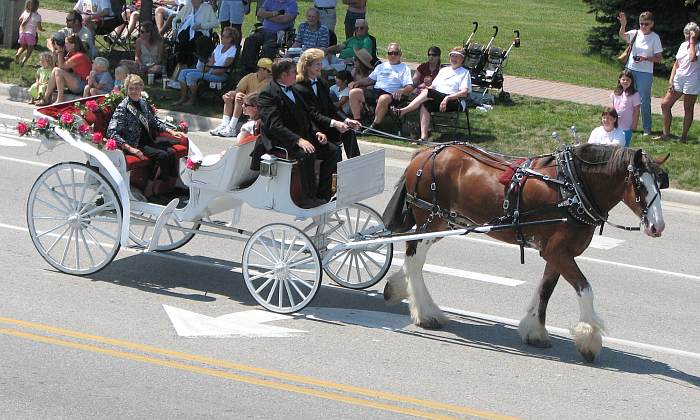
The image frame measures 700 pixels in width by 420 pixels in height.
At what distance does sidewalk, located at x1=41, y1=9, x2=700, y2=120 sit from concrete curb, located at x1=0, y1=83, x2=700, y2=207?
4.14 meters

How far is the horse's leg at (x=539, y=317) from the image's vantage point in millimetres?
9172

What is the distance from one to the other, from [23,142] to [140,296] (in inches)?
286

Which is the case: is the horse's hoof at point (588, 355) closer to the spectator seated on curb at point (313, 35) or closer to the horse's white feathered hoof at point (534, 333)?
the horse's white feathered hoof at point (534, 333)

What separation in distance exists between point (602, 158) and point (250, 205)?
308 centimetres

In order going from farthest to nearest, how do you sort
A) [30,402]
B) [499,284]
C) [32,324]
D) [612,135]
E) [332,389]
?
[612,135]
[499,284]
[32,324]
[332,389]
[30,402]

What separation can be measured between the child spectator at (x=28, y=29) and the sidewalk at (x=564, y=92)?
742 cm

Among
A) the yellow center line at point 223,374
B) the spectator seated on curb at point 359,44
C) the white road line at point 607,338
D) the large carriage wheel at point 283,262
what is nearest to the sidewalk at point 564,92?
Result: the spectator seated on curb at point 359,44

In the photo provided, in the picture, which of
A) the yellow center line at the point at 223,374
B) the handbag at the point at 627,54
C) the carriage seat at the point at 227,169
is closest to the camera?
the yellow center line at the point at 223,374

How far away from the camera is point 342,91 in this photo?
18.1 m

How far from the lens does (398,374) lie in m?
8.34

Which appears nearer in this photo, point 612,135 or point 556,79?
Answer: point 612,135

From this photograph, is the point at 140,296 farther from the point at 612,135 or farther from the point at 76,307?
the point at 612,135

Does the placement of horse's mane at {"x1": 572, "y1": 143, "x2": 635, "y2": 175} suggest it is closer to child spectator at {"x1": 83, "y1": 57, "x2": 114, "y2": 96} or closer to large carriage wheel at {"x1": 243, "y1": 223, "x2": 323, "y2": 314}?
large carriage wheel at {"x1": 243, "y1": 223, "x2": 323, "y2": 314}

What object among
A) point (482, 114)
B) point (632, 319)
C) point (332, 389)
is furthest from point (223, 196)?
point (482, 114)
